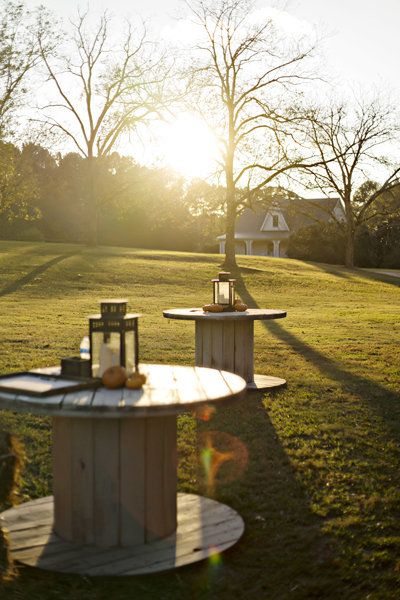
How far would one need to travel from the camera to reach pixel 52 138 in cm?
4069

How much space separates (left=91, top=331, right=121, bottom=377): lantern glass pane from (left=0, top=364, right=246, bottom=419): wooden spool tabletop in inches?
6.6

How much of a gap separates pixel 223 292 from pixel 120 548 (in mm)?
5343

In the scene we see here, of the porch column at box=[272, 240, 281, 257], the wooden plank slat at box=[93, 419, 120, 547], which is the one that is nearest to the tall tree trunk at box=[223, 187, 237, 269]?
the porch column at box=[272, 240, 281, 257]

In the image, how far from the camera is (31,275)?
95.3 ft

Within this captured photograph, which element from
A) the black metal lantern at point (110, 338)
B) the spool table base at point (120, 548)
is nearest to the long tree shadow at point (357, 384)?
the spool table base at point (120, 548)

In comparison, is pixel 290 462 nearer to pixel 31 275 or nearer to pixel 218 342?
pixel 218 342

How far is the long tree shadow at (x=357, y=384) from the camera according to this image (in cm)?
909

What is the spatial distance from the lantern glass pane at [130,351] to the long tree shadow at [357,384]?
4.06 m

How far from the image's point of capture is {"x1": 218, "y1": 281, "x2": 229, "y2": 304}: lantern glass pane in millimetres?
9891

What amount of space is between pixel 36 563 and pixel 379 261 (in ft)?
167

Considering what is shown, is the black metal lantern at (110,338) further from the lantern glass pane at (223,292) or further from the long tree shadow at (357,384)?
the lantern glass pane at (223,292)

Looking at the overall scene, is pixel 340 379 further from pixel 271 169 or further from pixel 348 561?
pixel 271 169

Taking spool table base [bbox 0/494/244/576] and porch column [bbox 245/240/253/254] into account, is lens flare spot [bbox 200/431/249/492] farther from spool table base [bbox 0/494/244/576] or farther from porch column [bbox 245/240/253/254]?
porch column [bbox 245/240/253/254]

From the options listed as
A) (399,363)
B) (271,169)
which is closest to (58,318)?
(399,363)
